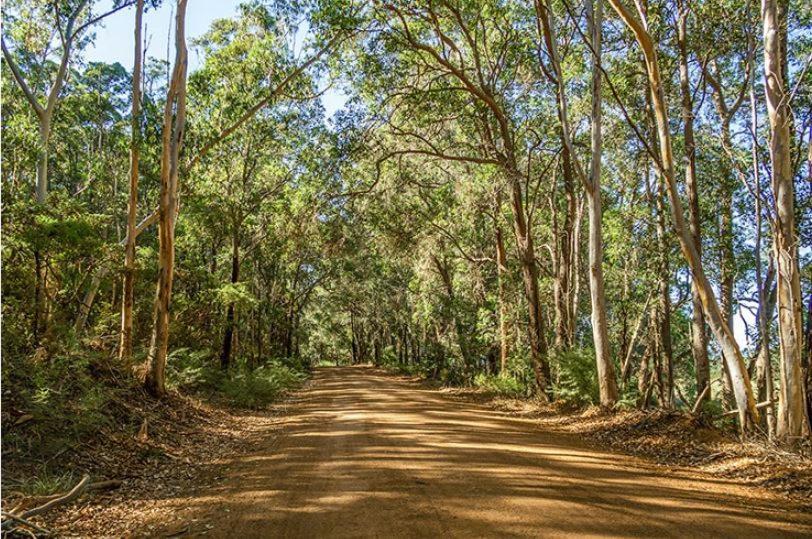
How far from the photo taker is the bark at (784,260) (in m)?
7.26

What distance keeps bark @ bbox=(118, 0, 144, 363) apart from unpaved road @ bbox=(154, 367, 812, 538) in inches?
214

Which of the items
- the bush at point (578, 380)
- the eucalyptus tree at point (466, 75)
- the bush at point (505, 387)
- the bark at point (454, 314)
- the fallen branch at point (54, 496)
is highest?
the eucalyptus tree at point (466, 75)

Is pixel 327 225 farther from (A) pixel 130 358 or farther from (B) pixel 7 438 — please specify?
(B) pixel 7 438

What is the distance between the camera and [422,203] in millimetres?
23891

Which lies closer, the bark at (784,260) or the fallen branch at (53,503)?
the fallen branch at (53,503)

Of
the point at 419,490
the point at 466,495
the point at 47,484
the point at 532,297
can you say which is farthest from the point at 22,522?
the point at 532,297

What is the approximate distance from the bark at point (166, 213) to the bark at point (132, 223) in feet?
2.26

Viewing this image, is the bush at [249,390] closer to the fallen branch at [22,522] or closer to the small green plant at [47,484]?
the small green plant at [47,484]

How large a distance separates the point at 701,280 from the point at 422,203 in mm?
16034

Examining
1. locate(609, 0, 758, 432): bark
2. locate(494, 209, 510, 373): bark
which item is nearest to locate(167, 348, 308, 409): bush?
locate(494, 209, 510, 373): bark

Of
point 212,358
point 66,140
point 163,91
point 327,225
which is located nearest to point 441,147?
point 327,225

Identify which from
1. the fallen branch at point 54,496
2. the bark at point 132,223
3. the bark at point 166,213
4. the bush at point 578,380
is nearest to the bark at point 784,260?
the bush at point 578,380

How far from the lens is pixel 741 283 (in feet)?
82.7

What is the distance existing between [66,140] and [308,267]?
1981cm
